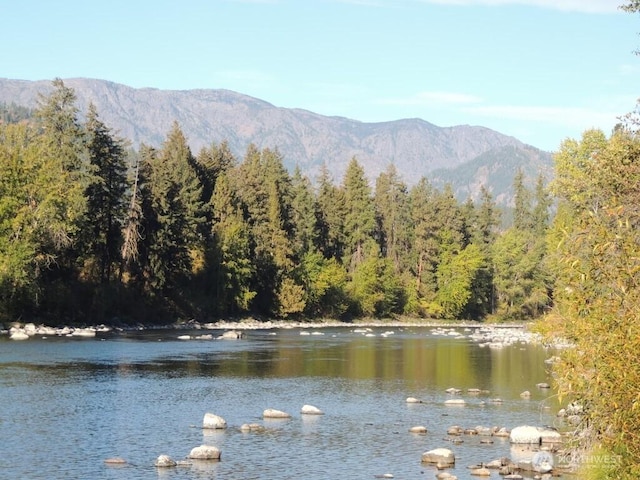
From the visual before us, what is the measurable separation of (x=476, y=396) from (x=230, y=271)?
57.6m

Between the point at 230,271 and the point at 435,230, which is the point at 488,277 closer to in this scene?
the point at 435,230

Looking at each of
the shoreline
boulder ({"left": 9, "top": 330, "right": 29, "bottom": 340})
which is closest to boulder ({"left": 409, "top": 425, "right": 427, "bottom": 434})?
the shoreline

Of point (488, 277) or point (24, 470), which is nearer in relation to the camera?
point (24, 470)

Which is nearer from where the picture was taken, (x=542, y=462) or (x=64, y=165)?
(x=542, y=462)

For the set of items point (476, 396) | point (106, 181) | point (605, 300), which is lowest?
point (476, 396)

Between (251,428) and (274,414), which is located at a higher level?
(274,414)

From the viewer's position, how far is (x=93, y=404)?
37094 mm

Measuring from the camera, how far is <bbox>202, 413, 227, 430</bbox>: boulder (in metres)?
32.6

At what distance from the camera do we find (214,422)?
32656 mm

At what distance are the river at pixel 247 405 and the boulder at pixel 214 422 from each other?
0.40m

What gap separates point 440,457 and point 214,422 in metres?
9.45

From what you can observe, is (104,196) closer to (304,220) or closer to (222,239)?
(222,239)

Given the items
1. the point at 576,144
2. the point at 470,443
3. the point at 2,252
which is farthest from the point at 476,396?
the point at 2,252

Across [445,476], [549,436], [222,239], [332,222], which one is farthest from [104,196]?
[445,476]
